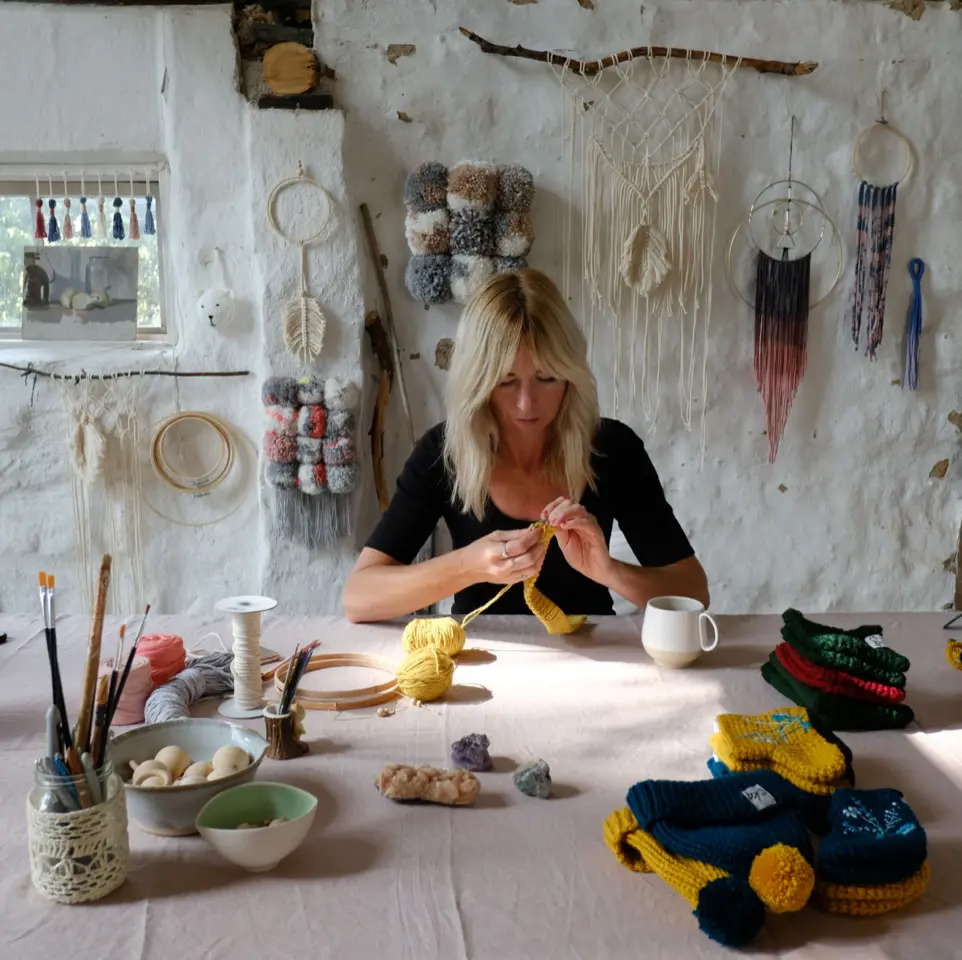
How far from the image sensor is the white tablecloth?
0.88 meters

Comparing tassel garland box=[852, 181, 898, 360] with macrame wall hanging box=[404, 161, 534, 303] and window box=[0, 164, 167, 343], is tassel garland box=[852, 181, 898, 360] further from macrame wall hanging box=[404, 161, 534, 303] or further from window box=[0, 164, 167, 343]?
window box=[0, 164, 167, 343]

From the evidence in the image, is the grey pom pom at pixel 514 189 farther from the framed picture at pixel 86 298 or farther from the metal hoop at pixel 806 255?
the framed picture at pixel 86 298

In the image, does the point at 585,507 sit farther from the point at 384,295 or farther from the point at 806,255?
the point at 806,255

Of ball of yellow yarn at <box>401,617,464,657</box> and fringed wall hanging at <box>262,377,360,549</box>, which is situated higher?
fringed wall hanging at <box>262,377,360,549</box>

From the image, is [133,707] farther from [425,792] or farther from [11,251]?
[11,251]

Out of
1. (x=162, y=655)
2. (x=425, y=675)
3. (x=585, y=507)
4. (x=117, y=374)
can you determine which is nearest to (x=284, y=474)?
(x=117, y=374)

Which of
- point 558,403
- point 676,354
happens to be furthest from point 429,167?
point 558,403

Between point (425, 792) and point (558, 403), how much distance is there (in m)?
1.10

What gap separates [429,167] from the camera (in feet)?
9.45

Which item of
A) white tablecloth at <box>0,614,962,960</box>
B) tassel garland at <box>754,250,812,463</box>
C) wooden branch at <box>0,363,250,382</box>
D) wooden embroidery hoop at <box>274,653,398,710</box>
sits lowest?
white tablecloth at <box>0,614,962,960</box>

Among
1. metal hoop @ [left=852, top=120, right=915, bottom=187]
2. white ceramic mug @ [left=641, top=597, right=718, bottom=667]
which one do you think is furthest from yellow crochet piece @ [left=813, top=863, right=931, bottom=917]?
metal hoop @ [left=852, top=120, right=915, bottom=187]

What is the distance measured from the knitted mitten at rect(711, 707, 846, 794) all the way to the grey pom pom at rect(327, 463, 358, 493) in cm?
180

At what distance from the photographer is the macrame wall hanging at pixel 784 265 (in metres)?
3.05

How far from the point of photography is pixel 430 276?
2902 mm
